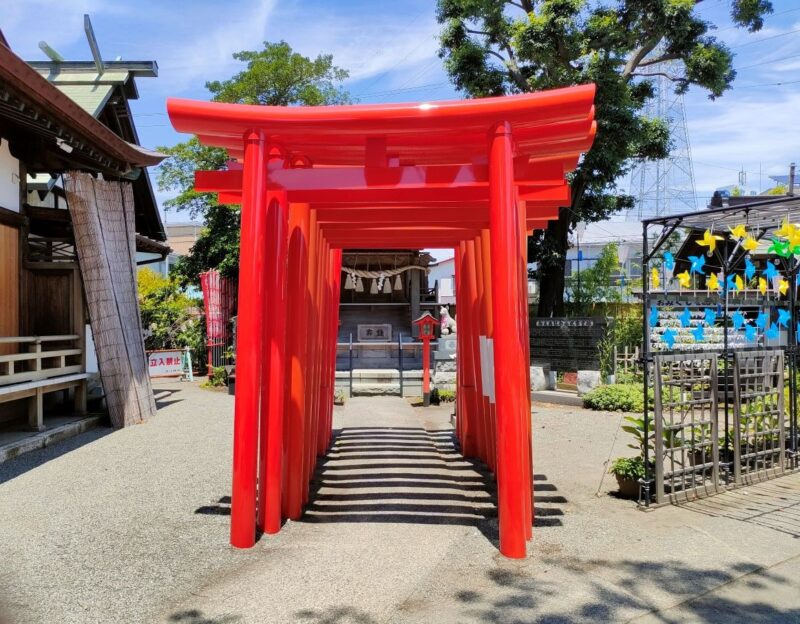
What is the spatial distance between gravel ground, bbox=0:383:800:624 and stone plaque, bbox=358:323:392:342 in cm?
1296

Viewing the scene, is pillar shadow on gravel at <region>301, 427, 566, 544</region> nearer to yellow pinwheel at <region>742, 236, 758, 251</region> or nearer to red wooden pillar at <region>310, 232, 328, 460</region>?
red wooden pillar at <region>310, 232, 328, 460</region>

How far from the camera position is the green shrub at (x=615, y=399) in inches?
469

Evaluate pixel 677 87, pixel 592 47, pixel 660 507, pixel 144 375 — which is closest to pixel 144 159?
pixel 144 375

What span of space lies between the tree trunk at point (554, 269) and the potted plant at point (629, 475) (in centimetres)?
1210

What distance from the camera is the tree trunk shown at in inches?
696

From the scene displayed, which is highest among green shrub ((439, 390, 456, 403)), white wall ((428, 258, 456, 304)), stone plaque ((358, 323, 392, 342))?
white wall ((428, 258, 456, 304))

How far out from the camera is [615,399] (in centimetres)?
1205

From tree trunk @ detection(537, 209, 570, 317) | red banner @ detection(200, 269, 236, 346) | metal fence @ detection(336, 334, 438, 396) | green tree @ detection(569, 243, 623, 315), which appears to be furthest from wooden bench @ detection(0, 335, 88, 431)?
green tree @ detection(569, 243, 623, 315)

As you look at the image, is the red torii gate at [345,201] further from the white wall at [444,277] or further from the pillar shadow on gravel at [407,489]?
the white wall at [444,277]

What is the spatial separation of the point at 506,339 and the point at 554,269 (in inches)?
548

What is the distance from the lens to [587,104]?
173 inches

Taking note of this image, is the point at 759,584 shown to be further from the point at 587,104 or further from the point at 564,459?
the point at 564,459

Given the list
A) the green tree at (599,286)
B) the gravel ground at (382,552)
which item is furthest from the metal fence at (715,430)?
the green tree at (599,286)

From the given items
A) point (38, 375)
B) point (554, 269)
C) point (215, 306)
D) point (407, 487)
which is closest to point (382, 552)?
point (407, 487)
